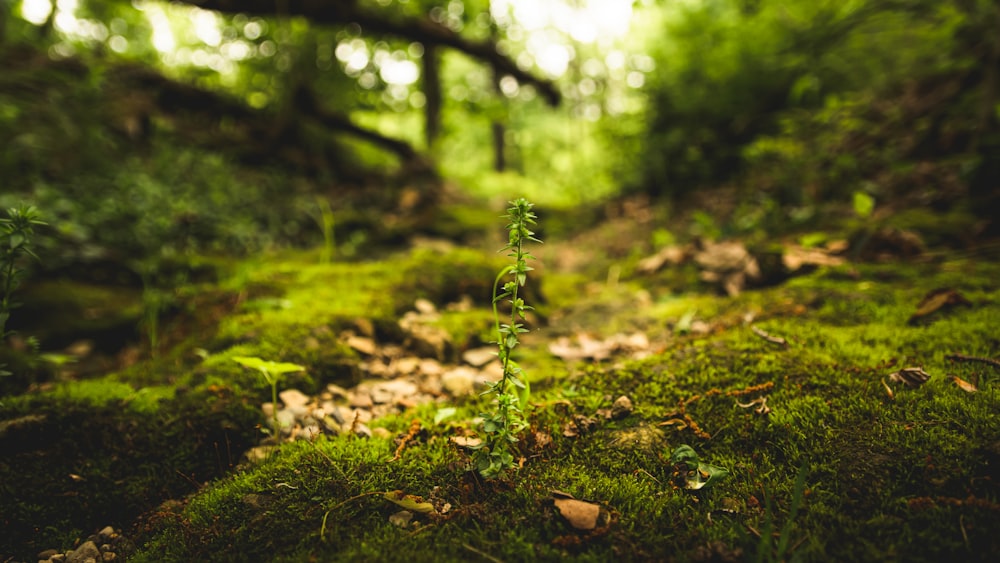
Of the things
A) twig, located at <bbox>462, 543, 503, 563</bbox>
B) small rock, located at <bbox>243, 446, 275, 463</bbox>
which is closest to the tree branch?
small rock, located at <bbox>243, 446, 275, 463</bbox>

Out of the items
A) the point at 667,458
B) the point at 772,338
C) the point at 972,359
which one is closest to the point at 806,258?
the point at 772,338

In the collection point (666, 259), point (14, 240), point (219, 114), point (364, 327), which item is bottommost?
point (364, 327)

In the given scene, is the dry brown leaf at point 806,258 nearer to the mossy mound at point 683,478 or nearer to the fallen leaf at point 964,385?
the mossy mound at point 683,478

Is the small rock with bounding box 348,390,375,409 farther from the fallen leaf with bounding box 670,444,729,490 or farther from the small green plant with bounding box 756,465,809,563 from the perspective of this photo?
the small green plant with bounding box 756,465,809,563

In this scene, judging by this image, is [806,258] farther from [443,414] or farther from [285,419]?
[285,419]

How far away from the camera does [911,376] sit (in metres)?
1.85

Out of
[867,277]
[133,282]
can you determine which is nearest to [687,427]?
[867,277]

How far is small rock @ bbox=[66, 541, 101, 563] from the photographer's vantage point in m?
Answer: 1.56

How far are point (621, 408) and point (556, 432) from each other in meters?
0.33

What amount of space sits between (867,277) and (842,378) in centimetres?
176

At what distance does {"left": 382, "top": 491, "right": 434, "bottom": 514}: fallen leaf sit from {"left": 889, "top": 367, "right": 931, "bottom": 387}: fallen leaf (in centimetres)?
195

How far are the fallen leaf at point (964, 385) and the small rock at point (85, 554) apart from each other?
3.27 m

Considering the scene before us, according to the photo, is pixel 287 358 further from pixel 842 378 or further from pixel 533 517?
pixel 842 378

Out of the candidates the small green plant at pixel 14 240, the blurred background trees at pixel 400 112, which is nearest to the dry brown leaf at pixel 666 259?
the blurred background trees at pixel 400 112
